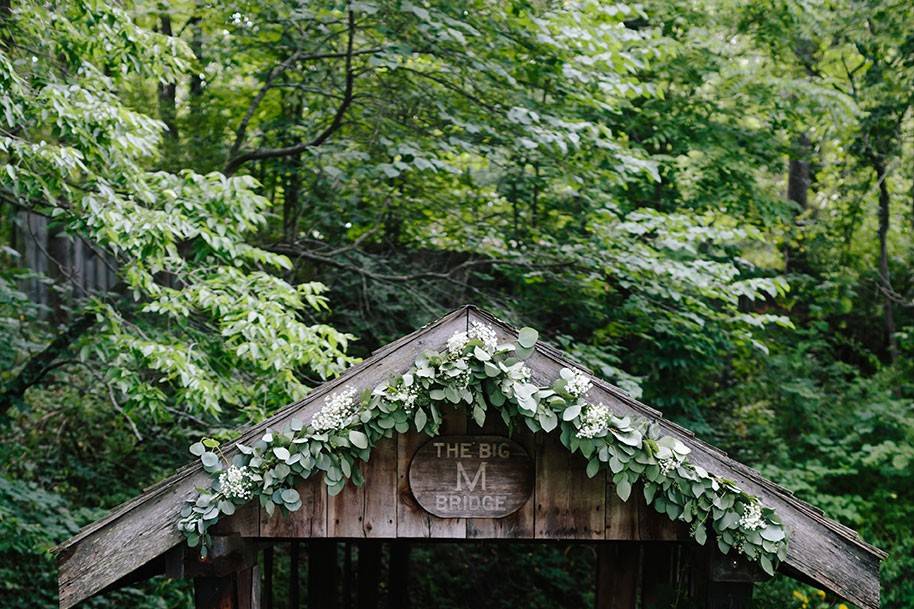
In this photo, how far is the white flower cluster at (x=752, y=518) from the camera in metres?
3.22

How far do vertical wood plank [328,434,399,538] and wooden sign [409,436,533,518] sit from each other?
0.11 m

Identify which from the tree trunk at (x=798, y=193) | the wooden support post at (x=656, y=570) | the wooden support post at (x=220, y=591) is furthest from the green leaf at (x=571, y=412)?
the tree trunk at (x=798, y=193)

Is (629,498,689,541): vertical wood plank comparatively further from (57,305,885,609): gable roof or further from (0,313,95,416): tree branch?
(0,313,95,416): tree branch

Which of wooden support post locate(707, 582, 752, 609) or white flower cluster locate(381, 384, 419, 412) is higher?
white flower cluster locate(381, 384, 419, 412)

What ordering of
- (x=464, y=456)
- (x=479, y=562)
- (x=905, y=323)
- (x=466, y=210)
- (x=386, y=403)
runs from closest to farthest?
(x=386, y=403) < (x=464, y=456) < (x=466, y=210) < (x=479, y=562) < (x=905, y=323)

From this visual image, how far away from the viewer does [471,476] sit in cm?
345

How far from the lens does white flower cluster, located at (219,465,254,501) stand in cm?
322

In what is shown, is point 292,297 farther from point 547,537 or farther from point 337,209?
point 337,209

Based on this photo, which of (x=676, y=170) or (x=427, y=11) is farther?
(x=676, y=170)

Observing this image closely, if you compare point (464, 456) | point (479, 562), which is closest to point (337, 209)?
point (479, 562)

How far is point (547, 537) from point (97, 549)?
177cm

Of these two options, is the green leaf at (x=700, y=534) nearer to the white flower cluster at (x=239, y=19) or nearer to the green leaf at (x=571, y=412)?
the green leaf at (x=571, y=412)

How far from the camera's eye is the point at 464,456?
3455mm

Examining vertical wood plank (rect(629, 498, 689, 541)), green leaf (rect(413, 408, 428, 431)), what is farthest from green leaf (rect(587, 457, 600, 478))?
green leaf (rect(413, 408, 428, 431))
